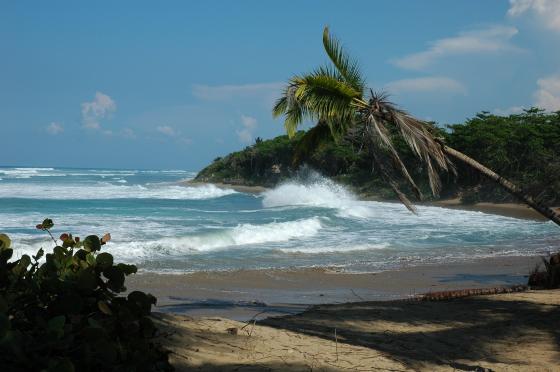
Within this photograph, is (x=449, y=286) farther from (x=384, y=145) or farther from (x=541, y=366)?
(x=541, y=366)

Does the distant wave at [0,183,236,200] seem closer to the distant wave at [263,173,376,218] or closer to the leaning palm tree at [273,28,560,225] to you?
the distant wave at [263,173,376,218]

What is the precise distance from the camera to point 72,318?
11.5 feet

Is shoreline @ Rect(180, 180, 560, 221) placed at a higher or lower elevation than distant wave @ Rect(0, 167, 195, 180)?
lower

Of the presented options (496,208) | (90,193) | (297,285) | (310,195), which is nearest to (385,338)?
(297,285)

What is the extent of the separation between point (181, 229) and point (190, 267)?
8431mm

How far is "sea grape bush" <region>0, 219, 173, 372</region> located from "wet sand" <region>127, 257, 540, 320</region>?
12.8ft

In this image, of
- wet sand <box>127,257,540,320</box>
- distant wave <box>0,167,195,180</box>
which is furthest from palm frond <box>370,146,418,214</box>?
distant wave <box>0,167,195,180</box>

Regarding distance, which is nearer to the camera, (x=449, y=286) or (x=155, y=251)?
(x=449, y=286)

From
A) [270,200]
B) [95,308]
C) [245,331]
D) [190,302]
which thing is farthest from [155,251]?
[270,200]

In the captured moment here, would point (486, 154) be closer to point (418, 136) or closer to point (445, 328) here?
point (418, 136)

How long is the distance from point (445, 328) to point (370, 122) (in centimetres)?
290

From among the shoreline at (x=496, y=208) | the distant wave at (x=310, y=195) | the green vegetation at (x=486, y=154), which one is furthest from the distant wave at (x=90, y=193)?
the shoreline at (x=496, y=208)

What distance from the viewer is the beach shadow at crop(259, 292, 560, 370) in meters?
5.54

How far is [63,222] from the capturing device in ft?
82.4
